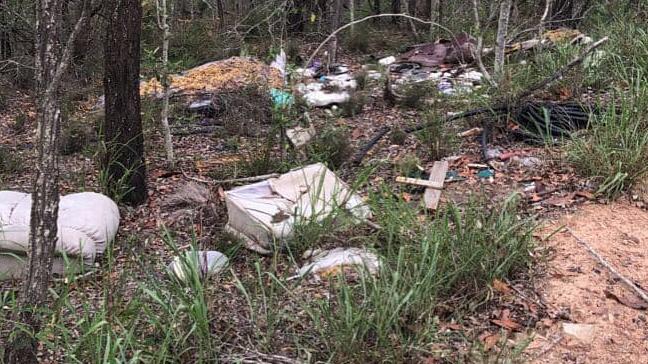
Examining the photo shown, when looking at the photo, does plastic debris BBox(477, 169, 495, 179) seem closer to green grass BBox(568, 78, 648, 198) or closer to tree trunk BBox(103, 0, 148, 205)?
green grass BBox(568, 78, 648, 198)

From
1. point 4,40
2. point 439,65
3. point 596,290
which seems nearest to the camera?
point 596,290

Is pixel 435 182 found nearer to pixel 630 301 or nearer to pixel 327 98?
pixel 630 301

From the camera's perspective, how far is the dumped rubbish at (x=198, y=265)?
2.20m

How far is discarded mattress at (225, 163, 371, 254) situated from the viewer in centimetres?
300

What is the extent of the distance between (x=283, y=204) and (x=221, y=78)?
3.30 meters

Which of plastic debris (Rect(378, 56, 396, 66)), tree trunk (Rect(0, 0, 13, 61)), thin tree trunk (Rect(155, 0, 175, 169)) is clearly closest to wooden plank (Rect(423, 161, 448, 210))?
thin tree trunk (Rect(155, 0, 175, 169))

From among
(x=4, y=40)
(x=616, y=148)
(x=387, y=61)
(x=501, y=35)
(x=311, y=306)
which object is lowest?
(x=311, y=306)

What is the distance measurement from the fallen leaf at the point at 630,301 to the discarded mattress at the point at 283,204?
116 cm

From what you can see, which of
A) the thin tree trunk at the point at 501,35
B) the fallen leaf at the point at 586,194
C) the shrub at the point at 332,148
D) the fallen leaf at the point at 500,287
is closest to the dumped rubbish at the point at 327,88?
the shrub at the point at 332,148

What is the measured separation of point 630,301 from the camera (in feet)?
8.04

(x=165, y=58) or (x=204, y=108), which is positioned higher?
(x=165, y=58)

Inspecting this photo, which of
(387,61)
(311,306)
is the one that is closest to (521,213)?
(311,306)

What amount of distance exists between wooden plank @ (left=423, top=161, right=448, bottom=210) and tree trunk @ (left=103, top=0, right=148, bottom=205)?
173cm

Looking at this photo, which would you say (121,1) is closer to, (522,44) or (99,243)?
(99,243)
